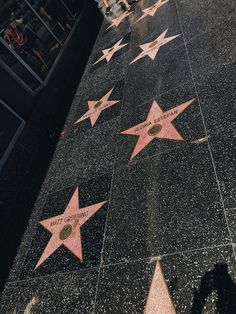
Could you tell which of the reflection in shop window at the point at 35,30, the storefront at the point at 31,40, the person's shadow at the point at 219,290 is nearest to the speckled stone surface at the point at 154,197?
the person's shadow at the point at 219,290

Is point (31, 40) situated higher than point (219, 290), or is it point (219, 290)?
point (31, 40)

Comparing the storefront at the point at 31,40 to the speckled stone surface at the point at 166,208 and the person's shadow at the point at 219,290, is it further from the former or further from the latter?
the person's shadow at the point at 219,290

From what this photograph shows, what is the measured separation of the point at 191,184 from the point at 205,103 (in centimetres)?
146

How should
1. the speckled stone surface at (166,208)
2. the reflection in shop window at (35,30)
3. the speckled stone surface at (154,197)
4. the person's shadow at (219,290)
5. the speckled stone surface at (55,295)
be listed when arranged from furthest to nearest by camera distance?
the reflection in shop window at (35,30), the speckled stone surface at (55,295), the speckled stone surface at (166,208), the speckled stone surface at (154,197), the person's shadow at (219,290)

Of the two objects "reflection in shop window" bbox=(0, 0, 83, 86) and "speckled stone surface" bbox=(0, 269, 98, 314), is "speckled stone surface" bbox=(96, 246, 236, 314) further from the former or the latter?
"reflection in shop window" bbox=(0, 0, 83, 86)

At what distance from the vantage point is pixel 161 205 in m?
3.62

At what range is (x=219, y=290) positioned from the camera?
262 cm

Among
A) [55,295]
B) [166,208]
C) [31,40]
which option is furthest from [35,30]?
[55,295]

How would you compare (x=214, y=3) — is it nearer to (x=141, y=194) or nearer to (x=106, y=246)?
(x=141, y=194)

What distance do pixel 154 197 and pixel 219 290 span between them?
141 cm

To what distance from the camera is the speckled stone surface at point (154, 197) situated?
295 cm

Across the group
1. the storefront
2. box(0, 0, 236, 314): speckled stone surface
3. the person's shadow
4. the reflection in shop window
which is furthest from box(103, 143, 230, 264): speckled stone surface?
the reflection in shop window

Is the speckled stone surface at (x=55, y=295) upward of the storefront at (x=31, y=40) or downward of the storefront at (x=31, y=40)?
downward

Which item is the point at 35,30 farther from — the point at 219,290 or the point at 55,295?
the point at 219,290
